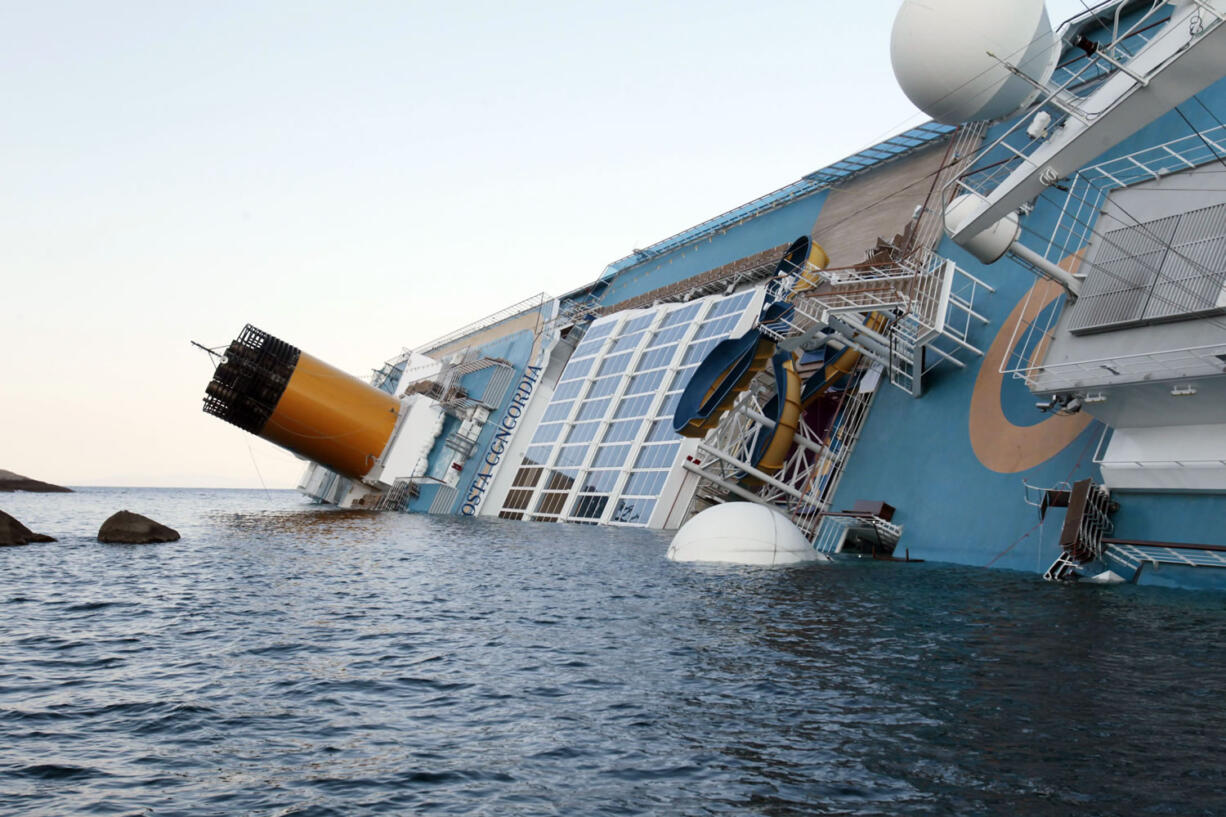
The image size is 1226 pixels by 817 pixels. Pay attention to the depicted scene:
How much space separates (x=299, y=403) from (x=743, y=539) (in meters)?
35.3

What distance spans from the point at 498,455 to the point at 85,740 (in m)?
49.6

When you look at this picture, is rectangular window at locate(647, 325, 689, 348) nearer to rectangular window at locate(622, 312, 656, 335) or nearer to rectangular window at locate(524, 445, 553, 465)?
rectangular window at locate(622, 312, 656, 335)

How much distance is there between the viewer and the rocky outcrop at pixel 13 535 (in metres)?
33.8

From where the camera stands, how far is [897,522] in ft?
95.2

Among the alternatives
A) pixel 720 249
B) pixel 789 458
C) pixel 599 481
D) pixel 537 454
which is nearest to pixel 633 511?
pixel 599 481

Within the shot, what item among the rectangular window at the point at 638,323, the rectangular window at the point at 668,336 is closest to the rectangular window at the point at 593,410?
the rectangular window at the point at 668,336

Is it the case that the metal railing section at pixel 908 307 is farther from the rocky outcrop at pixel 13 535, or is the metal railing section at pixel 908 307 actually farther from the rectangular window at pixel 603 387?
the rocky outcrop at pixel 13 535

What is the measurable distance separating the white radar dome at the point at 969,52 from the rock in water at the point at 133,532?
3164 cm

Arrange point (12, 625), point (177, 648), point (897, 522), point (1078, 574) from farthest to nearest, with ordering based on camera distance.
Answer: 1. point (897, 522)
2. point (1078, 574)
3. point (12, 625)
4. point (177, 648)

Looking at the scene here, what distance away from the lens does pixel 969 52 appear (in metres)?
21.3

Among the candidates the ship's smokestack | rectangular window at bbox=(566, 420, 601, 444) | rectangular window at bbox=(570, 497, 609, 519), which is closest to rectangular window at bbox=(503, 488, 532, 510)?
rectangular window at bbox=(566, 420, 601, 444)

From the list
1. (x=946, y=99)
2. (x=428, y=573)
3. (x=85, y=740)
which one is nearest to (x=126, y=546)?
(x=428, y=573)

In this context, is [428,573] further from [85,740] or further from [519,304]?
[519,304]

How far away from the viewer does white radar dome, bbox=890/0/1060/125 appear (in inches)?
827
